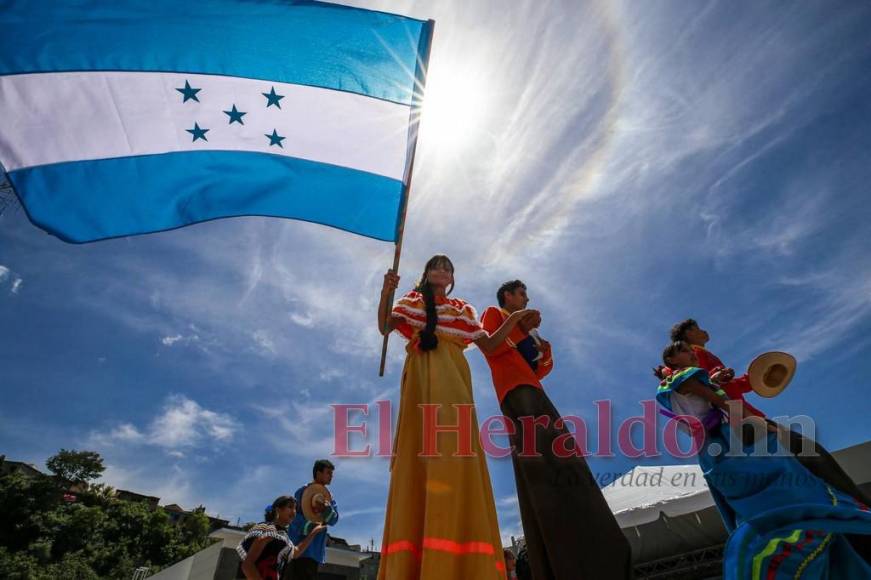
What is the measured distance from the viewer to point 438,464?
6.18ft

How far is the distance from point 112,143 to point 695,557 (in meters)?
9.93

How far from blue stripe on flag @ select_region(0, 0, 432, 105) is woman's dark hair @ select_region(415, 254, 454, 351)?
1.65 m

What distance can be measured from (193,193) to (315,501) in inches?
128

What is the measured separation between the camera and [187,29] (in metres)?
3.55

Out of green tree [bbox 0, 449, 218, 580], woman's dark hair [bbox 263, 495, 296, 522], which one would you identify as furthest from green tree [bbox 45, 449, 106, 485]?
woman's dark hair [bbox 263, 495, 296, 522]

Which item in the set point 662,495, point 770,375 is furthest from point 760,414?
point 662,495

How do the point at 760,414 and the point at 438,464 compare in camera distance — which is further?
the point at 760,414

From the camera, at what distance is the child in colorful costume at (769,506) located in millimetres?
1882

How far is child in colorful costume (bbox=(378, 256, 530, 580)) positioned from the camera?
1654mm

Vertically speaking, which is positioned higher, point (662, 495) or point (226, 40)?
point (226, 40)

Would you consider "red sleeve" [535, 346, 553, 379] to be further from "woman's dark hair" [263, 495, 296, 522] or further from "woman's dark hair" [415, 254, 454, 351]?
"woman's dark hair" [263, 495, 296, 522]

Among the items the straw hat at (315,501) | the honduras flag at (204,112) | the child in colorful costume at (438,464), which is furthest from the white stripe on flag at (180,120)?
the straw hat at (315,501)

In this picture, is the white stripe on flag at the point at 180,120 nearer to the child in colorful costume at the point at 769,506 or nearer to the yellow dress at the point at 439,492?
the yellow dress at the point at 439,492

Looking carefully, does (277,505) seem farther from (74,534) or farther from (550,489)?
(74,534)
